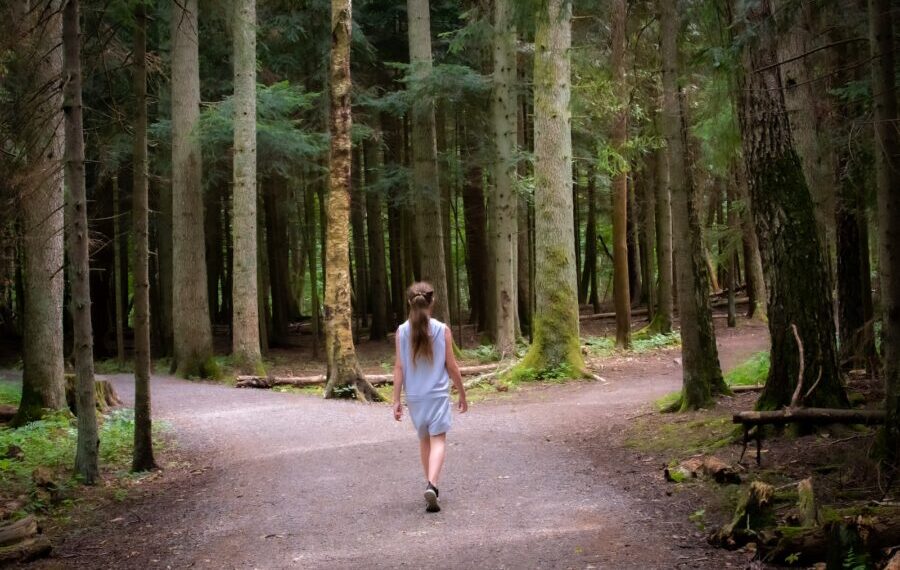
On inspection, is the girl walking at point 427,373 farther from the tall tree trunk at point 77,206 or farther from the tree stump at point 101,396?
the tree stump at point 101,396

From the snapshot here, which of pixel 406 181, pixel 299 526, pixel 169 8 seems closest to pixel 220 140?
pixel 169 8

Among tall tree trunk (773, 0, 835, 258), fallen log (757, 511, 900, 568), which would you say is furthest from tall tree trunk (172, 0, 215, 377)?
fallen log (757, 511, 900, 568)

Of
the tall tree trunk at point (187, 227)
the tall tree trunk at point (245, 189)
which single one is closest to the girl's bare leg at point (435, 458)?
the tall tree trunk at point (245, 189)

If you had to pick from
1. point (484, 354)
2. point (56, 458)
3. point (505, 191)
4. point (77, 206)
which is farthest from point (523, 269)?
point (77, 206)

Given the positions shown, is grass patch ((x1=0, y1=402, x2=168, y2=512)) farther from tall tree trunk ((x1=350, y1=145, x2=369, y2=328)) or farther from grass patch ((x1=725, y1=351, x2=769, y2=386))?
tall tree trunk ((x1=350, y1=145, x2=369, y2=328))

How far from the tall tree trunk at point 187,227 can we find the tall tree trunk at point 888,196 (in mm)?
16065

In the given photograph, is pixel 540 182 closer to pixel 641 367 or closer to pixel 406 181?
pixel 641 367

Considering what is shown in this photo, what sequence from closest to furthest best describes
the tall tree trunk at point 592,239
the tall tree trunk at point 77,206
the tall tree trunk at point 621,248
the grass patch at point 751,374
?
the tall tree trunk at point 77,206, the grass patch at point 751,374, the tall tree trunk at point 621,248, the tall tree trunk at point 592,239

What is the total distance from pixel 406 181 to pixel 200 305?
278 inches

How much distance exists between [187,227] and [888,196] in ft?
54.6

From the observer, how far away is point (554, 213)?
15.8 metres

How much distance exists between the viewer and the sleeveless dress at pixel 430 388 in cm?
670

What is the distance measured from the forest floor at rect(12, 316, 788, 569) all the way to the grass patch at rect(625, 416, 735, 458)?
0.22 metres

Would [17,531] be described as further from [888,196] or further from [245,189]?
[245,189]
